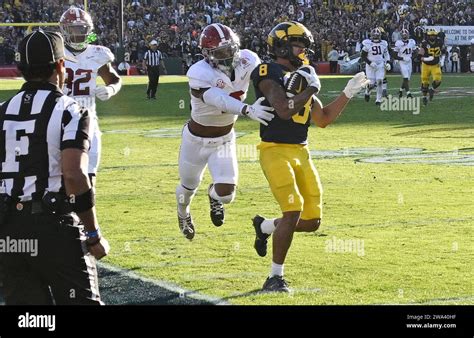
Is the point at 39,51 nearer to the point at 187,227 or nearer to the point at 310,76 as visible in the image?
the point at 310,76

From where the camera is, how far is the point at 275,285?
7.04 meters

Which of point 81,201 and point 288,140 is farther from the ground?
point 81,201

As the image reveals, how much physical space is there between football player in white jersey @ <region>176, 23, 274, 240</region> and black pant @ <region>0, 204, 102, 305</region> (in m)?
3.68

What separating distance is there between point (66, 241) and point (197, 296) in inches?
96.5

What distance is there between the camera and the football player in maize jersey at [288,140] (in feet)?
23.3

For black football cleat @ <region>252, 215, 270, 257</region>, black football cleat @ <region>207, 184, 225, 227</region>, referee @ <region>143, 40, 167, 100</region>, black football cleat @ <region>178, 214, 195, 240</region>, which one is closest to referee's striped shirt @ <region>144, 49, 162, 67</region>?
referee @ <region>143, 40, 167, 100</region>

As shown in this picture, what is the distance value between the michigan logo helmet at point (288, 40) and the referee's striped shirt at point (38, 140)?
296 centimetres

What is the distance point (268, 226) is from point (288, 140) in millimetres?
754

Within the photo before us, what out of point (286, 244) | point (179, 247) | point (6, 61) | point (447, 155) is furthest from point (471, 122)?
point (6, 61)

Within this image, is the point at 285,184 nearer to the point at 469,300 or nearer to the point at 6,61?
the point at 469,300

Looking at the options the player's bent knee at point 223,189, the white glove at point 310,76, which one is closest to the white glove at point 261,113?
the white glove at point 310,76

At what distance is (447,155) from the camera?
48.6 ft

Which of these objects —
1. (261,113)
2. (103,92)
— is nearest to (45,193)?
(261,113)

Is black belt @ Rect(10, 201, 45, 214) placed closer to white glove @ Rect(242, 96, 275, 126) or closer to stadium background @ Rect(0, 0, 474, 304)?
stadium background @ Rect(0, 0, 474, 304)
